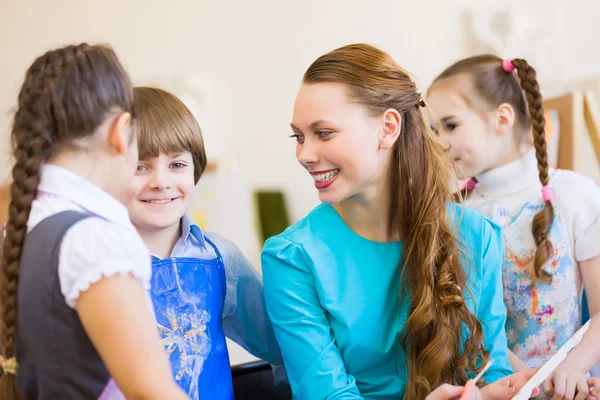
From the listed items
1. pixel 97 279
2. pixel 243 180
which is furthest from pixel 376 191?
pixel 243 180

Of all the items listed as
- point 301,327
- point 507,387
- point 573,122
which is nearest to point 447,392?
point 507,387

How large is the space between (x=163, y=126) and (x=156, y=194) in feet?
0.41

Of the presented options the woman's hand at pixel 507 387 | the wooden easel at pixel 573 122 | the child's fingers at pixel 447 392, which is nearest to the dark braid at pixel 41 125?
the child's fingers at pixel 447 392

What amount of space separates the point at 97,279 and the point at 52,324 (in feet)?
0.32

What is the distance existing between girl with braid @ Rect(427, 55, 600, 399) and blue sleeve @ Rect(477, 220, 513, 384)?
0.11 meters

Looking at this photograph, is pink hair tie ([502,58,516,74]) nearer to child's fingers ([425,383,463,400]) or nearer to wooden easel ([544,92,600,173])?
wooden easel ([544,92,600,173])

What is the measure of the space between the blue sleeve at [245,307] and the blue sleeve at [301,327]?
85mm

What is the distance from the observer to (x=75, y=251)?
0.73 m

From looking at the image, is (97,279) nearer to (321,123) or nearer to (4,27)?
(321,123)

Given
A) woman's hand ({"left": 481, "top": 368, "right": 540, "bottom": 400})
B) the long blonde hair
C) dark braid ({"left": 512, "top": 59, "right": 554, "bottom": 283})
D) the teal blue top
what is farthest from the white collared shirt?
dark braid ({"left": 512, "top": 59, "right": 554, "bottom": 283})

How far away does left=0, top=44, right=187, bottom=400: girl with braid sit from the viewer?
2.35 ft

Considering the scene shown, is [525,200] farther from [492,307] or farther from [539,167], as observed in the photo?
[492,307]

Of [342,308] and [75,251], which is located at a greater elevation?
[75,251]

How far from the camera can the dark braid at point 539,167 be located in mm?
1371
